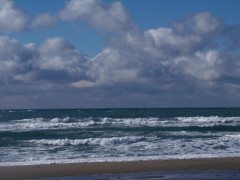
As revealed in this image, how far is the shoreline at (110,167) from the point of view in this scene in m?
12.6

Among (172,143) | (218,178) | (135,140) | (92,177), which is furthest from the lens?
(135,140)

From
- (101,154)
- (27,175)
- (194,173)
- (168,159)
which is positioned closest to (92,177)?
(27,175)

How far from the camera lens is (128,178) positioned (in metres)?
11.3

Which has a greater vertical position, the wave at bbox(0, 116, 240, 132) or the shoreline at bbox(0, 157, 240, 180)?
the wave at bbox(0, 116, 240, 132)

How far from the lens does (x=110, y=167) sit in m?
13.6

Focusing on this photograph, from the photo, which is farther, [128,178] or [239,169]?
[239,169]

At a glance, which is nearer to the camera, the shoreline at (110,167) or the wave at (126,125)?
the shoreline at (110,167)

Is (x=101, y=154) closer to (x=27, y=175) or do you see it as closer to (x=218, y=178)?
(x=27, y=175)

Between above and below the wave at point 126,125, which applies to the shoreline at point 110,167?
below

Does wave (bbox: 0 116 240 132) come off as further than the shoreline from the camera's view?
Yes

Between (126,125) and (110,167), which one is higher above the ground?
(126,125)

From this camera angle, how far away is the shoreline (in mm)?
12570

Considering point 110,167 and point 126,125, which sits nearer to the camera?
point 110,167

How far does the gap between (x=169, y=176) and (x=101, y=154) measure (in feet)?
22.0
